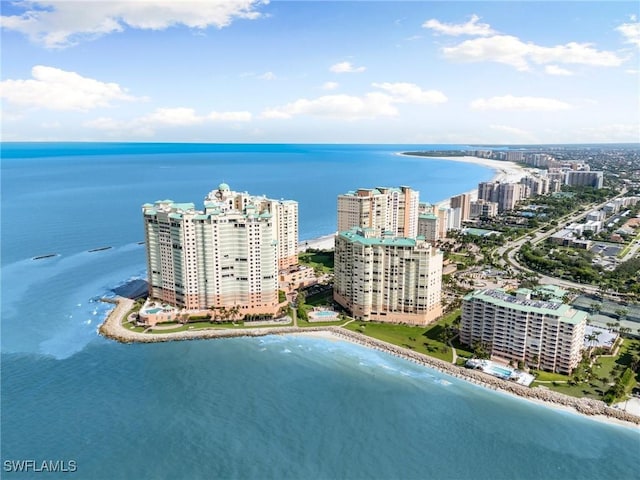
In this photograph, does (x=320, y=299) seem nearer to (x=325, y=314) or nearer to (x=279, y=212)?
(x=325, y=314)

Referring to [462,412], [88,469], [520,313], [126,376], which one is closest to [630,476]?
[462,412]

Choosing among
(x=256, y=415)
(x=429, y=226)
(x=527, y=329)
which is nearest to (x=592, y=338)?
(x=527, y=329)

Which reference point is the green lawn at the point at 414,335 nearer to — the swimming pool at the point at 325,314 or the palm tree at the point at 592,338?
the swimming pool at the point at 325,314

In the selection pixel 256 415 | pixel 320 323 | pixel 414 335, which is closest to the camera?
pixel 256 415

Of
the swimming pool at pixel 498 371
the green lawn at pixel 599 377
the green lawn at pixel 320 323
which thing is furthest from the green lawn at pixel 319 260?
the green lawn at pixel 599 377

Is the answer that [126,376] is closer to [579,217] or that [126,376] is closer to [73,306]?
[73,306]

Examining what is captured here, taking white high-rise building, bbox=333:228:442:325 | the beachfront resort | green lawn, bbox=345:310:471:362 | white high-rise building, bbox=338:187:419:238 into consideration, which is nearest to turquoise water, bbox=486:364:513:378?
the beachfront resort
